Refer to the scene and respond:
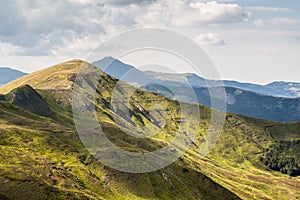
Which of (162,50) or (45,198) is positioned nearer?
(162,50)

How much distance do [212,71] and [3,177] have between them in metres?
146

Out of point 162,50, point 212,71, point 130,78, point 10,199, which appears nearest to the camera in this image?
point 212,71

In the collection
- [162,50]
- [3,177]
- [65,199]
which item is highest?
[162,50]

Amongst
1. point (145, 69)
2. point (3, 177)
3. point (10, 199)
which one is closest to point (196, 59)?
point (145, 69)

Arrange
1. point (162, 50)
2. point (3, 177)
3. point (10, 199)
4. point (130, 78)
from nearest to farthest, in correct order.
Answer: point (162, 50), point (130, 78), point (10, 199), point (3, 177)

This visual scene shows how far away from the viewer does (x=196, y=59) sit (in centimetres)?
9812

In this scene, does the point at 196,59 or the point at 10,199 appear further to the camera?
the point at 10,199

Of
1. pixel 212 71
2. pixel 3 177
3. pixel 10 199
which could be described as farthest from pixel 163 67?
pixel 3 177

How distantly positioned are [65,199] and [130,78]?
10404cm

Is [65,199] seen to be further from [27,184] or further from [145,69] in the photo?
[145,69]

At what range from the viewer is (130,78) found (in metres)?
122

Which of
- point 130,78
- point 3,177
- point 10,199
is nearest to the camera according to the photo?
point 130,78

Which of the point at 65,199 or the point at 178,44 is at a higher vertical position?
the point at 178,44

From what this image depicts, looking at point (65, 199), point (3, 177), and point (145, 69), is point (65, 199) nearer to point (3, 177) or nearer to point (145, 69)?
point (3, 177)
